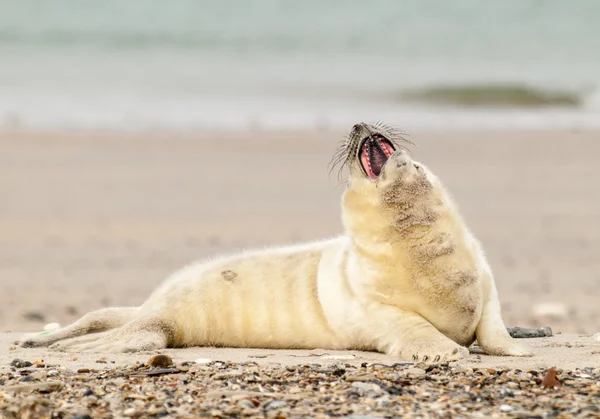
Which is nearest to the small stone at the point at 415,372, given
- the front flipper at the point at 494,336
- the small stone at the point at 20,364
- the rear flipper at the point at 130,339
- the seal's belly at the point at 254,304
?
the front flipper at the point at 494,336

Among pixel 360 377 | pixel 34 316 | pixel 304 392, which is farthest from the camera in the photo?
pixel 34 316

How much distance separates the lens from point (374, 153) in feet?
18.9

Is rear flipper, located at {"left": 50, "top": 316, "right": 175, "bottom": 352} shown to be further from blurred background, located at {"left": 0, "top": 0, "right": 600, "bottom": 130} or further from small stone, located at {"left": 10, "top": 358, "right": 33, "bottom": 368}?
blurred background, located at {"left": 0, "top": 0, "right": 600, "bottom": 130}

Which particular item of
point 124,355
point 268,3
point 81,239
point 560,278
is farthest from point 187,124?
point 268,3

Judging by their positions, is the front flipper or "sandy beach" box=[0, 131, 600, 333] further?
"sandy beach" box=[0, 131, 600, 333]

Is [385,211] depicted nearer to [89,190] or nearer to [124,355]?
[124,355]

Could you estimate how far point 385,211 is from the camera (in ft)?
18.5

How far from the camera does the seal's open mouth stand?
5.70 metres

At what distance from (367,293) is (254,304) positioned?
2.32ft

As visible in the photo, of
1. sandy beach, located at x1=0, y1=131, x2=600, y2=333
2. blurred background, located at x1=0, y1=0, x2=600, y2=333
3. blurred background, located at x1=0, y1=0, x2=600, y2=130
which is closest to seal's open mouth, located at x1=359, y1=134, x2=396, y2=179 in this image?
blurred background, located at x1=0, y1=0, x2=600, y2=333

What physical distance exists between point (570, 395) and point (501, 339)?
129cm

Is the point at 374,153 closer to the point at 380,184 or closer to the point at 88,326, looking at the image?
the point at 380,184

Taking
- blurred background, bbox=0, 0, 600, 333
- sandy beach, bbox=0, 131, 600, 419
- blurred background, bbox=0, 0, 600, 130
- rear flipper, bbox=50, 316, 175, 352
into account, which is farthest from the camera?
blurred background, bbox=0, 0, 600, 130

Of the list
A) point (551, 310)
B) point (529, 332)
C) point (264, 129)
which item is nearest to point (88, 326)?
point (529, 332)
